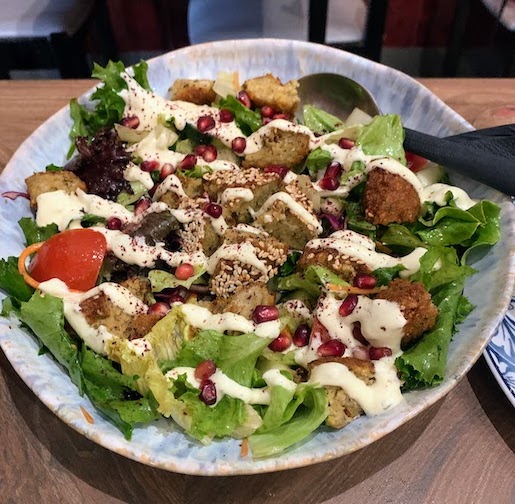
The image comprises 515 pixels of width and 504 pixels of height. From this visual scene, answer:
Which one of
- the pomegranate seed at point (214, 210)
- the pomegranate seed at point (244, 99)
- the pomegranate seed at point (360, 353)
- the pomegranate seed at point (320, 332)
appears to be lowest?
the pomegranate seed at point (360, 353)

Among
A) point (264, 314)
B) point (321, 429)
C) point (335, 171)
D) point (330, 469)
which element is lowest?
point (330, 469)

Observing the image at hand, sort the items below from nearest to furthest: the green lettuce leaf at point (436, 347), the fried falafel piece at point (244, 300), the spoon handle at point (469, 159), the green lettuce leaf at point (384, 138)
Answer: the green lettuce leaf at point (436, 347), the fried falafel piece at point (244, 300), the spoon handle at point (469, 159), the green lettuce leaf at point (384, 138)

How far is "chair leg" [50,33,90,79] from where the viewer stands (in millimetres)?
4230

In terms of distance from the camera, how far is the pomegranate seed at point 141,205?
2.37 m

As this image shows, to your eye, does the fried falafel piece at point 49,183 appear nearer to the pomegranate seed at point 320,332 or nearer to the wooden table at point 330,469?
the wooden table at point 330,469

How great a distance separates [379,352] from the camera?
1851mm

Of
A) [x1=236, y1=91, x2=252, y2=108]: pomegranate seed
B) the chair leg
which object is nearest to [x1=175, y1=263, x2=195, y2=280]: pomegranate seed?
[x1=236, y1=91, x2=252, y2=108]: pomegranate seed

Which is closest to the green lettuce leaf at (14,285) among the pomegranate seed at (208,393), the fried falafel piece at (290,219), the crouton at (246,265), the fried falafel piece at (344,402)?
the crouton at (246,265)

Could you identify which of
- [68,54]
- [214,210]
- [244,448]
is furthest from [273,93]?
[68,54]

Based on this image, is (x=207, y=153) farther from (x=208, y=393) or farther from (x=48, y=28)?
(x=48, y=28)

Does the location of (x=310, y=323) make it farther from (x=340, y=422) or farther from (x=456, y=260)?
(x=456, y=260)

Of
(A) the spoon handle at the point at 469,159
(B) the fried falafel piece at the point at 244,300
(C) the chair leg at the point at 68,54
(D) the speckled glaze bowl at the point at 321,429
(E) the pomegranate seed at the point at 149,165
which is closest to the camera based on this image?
(D) the speckled glaze bowl at the point at 321,429

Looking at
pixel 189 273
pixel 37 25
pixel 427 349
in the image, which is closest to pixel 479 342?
pixel 427 349

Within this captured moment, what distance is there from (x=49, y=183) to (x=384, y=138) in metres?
1.41
